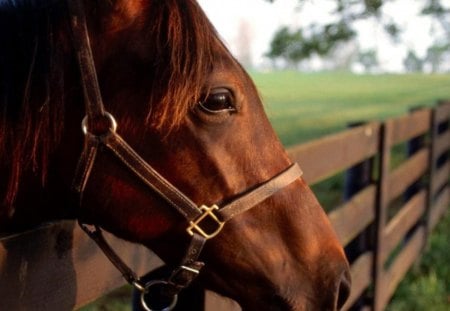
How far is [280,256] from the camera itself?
1.62 m

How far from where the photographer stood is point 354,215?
11.9ft

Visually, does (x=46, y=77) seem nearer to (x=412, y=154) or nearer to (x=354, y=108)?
(x=412, y=154)

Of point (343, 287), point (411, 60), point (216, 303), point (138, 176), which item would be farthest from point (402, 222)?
point (411, 60)

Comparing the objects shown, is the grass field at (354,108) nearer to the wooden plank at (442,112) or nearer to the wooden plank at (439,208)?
the wooden plank at (439,208)

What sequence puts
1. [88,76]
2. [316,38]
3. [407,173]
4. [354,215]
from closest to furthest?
1. [88,76]
2. [354,215]
3. [407,173]
4. [316,38]

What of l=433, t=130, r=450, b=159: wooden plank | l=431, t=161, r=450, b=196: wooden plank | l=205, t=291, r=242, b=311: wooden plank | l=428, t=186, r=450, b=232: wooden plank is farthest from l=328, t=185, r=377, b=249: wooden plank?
l=433, t=130, r=450, b=159: wooden plank

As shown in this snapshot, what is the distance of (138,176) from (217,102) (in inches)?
10.5

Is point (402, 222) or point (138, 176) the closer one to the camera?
point (138, 176)

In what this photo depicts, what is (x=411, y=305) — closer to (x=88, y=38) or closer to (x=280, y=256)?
(x=280, y=256)

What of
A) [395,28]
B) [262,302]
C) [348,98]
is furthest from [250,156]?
[348,98]

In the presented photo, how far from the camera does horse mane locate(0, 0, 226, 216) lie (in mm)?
1531

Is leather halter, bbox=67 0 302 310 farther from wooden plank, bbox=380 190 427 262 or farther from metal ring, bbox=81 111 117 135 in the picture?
wooden plank, bbox=380 190 427 262

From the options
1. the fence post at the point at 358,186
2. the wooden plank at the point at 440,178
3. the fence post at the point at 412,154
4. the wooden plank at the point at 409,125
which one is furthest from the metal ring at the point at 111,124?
the wooden plank at the point at 440,178

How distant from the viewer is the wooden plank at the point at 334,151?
292 centimetres
